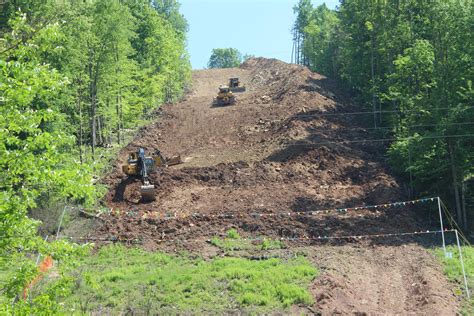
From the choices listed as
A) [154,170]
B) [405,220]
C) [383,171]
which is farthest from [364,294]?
[154,170]

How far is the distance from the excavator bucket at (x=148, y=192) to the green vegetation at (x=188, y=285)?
6275mm

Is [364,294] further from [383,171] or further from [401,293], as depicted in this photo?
[383,171]

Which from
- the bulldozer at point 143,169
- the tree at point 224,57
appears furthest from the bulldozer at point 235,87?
the tree at point 224,57

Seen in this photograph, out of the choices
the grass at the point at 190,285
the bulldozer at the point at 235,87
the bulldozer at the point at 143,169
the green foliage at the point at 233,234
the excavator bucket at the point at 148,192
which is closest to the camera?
the grass at the point at 190,285

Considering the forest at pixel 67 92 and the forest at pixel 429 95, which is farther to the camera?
the forest at pixel 429 95

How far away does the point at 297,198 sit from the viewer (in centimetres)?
2830

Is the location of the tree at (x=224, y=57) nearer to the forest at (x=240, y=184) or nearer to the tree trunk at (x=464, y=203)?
the forest at (x=240, y=184)

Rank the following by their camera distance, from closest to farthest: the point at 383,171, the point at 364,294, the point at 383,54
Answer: the point at 364,294, the point at 383,171, the point at 383,54

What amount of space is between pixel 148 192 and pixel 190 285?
382 inches

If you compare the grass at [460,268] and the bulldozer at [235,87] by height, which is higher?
the bulldozer at [235,87]

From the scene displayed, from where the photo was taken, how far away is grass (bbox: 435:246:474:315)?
18875 millimetres

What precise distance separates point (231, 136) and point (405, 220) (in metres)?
17.9

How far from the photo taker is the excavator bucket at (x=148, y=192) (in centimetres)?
2884

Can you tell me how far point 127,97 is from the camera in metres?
41.5
